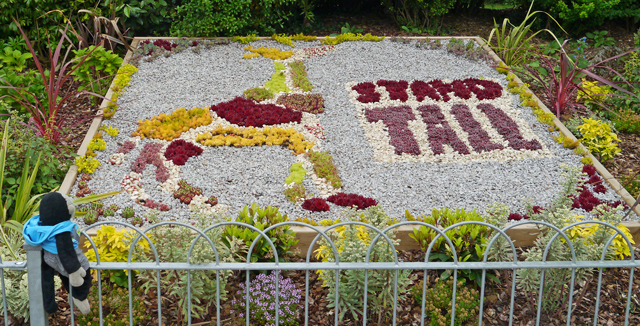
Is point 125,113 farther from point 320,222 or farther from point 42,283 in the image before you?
point 42,283

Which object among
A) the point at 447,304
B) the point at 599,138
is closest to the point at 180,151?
the point at 447,304

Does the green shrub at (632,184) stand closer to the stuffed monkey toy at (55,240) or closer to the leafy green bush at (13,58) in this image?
the stuffed monkey toy at (55,240)

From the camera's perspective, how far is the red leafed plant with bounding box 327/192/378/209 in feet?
16.1

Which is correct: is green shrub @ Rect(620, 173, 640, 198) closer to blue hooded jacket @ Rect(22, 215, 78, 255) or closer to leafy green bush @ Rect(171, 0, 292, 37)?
blue hooded jacket @ Rect(22, 215, 78, 255)

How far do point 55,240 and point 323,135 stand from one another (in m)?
3.60

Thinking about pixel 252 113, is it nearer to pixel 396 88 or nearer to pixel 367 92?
pixel 367 92

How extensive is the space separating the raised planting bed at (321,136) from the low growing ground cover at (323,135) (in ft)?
0.06

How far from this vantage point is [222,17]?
8.37 meters

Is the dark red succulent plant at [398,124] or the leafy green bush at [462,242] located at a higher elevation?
the leafy green bush at [462,242]

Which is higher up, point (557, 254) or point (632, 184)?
point (557, 254)

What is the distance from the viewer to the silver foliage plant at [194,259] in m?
3.49

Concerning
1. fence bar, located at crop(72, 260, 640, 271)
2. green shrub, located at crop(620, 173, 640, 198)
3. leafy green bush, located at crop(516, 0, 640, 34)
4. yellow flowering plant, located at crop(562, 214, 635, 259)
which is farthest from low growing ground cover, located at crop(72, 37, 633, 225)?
leafy green bush, located at crop(516, 0, 640, 34)

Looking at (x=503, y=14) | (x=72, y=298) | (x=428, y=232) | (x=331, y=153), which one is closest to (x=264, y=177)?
(x=331, y=153)

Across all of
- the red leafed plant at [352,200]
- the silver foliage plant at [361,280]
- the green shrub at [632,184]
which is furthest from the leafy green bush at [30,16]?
the green shrub at [632,184]
